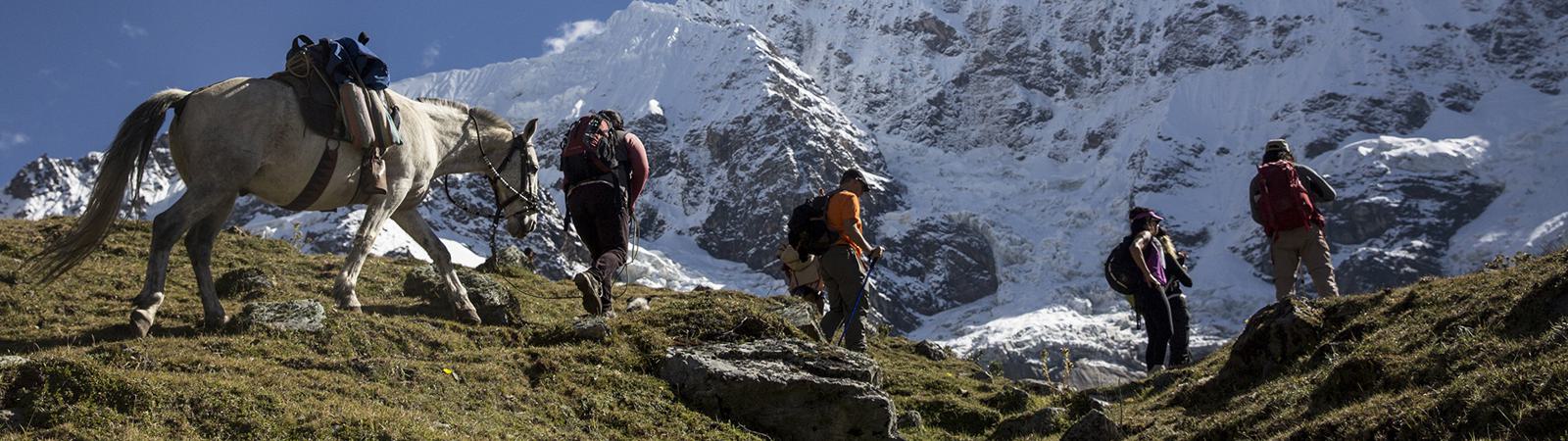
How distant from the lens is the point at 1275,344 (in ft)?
31.0

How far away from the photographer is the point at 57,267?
944 cm

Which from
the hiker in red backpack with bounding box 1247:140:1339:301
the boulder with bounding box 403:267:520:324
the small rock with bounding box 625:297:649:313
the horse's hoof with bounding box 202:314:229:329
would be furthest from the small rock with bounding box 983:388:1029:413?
the horse's hoof with bounding box 202:314:229:329

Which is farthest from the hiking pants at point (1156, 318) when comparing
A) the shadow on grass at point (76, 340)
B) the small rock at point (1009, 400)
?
the shadow on grass at point (76, 340)

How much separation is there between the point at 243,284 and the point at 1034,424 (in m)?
6.96

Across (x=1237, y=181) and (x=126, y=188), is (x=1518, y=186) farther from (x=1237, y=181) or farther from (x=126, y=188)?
(x=126, y=188)

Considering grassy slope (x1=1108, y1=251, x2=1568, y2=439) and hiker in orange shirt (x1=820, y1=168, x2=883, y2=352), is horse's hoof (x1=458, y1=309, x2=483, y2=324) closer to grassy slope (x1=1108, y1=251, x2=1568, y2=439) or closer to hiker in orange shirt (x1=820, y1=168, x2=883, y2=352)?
hiker in orange shirt (x1=820, y1=168, x2=883, y2=352)


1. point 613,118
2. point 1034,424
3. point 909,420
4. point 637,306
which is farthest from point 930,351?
point 1034,424

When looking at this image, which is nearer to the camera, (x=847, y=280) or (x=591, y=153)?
(x=591, y=153)

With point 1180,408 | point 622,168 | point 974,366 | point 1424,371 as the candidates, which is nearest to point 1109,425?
point 1180,408

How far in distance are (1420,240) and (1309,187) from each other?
181m

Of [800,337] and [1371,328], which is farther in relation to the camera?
[800,337]

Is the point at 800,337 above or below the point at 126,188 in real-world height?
below

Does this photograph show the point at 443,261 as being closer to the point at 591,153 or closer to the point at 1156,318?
the point at 591,153

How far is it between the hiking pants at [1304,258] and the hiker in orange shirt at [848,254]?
3.94m
